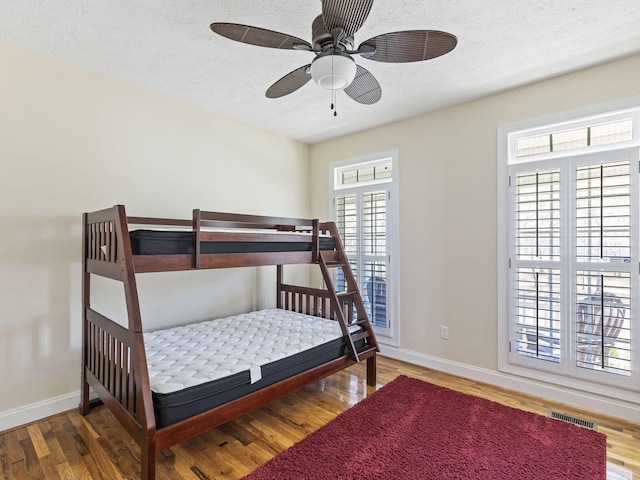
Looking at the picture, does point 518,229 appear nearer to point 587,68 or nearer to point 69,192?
point 587,68

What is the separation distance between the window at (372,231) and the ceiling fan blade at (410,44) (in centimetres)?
206

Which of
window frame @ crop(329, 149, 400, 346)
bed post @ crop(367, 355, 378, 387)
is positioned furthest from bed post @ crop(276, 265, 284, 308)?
bed post @ crop(367, 355, 378, 387)

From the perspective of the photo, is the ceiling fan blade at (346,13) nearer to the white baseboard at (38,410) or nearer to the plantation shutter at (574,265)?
the plantation shutter at (574,265)

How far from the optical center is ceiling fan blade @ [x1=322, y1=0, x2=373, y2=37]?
136 cm

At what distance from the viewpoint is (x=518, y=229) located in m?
2.94

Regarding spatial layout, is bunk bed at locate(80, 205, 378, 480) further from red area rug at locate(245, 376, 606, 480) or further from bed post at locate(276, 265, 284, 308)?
bed post at locate(276, 265, 284, 308)

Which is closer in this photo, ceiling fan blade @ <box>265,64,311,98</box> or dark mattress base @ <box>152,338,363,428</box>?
dark mattress base @ <box>152,338,363,428</box>

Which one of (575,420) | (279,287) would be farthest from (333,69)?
(575,420)

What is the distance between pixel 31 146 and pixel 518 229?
12.9 ft

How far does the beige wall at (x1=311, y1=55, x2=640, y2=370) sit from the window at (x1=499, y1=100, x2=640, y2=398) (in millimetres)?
136

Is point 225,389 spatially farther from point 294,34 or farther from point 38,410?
point 294,34

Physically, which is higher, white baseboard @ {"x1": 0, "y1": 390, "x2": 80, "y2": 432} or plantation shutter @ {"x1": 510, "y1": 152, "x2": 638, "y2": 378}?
plantation shutter @ {"x1": 510, "y1": 152, "x2": 638, "y2": 378}

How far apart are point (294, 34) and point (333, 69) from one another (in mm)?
731

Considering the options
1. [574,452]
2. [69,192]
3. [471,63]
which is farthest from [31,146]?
[574,452]
